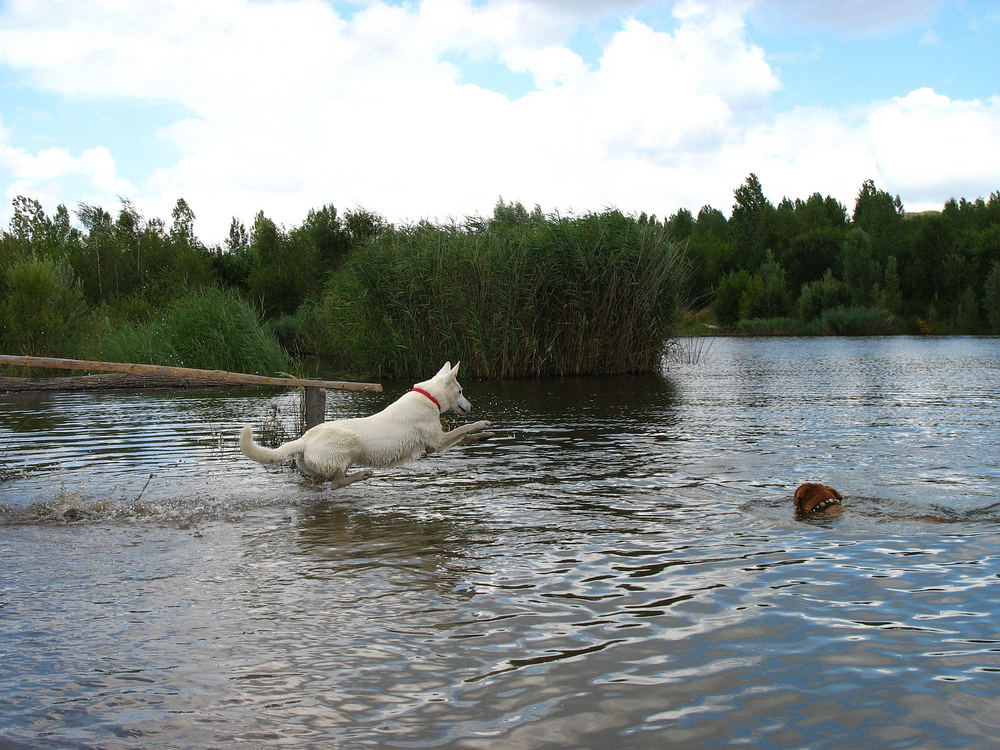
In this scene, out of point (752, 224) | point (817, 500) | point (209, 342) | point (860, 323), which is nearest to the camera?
A: point (817, 500)

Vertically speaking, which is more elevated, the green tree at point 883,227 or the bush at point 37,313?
the green tree at point 883,227

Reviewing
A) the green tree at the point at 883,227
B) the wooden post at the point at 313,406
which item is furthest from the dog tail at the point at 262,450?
the green tree at the point at 883,227

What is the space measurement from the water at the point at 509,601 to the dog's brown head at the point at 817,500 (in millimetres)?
199

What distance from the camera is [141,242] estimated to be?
62469mm

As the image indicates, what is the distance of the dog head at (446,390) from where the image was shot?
10.9 m

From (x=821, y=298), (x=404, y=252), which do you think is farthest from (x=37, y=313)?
(x=821, y=298)

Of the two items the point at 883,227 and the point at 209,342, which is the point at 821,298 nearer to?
the point at 883,227

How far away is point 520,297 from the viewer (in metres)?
25.8

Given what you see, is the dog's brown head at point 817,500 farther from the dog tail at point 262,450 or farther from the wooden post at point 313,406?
the wooden post at point 313,406

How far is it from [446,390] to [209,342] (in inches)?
632

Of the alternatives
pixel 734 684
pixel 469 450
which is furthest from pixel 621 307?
pixel 734 684

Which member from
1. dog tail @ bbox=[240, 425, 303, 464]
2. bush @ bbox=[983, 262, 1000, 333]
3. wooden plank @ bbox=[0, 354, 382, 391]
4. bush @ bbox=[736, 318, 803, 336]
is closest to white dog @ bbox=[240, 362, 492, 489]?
dog tail @ bbox=[240, 425, 303, 464]

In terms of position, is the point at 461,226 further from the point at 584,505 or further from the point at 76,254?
the point at 76,254

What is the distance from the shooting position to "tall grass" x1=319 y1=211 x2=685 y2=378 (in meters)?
25.8
